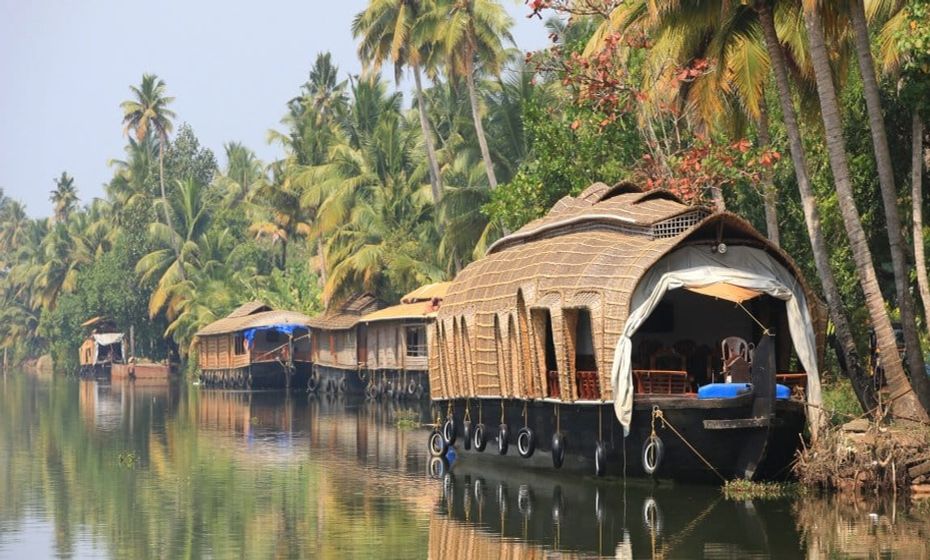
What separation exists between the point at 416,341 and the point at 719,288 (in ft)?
90.7

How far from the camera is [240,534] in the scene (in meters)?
17.9

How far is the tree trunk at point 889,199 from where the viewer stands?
2088 centimetres

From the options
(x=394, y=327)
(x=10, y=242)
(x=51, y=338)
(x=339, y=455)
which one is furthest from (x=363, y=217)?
(x=10, y=242)

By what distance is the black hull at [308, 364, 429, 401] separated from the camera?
46562 mm

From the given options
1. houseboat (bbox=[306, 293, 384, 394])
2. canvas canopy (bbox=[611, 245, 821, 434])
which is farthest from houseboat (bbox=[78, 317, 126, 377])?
canvas canopy (bbox=[611, 245, 821, 434])

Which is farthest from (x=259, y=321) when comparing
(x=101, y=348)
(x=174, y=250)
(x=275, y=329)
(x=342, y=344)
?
(x=101, y=348)

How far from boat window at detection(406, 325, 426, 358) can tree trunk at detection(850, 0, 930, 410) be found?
26591 millimetres

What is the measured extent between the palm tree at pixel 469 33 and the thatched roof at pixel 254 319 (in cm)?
1440

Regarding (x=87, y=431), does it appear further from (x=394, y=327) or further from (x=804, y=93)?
(x=804, y=93)

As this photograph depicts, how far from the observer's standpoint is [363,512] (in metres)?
19.7

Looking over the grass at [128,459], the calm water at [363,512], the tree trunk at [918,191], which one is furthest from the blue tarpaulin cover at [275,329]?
the tree trunk at [918,191]

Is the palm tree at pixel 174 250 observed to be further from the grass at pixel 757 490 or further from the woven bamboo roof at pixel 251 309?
the grass at pixel 757 490

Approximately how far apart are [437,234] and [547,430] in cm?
3021

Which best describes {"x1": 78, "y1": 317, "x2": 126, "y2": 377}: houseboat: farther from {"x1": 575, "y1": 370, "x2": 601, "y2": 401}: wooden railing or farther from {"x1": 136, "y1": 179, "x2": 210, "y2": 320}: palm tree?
{"x1": 575, "y1": 370, "x2": 601, "y2": 401}: wooden railing
